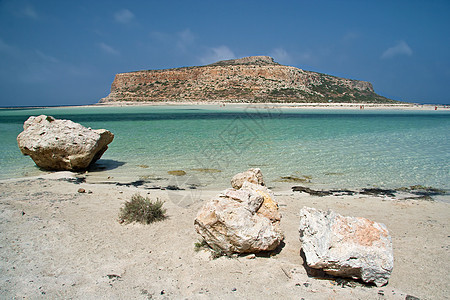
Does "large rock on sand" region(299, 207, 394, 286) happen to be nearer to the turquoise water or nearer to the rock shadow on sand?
the turquoise water

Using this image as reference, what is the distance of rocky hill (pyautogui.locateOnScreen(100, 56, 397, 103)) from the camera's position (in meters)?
64.6

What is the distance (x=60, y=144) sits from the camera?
8.15m

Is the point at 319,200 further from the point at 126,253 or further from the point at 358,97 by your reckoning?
the point at 358,97

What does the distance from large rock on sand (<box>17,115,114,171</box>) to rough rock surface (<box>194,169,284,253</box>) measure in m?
5.88

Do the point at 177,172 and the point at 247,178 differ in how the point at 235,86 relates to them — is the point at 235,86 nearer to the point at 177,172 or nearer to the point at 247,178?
the point at 177,172

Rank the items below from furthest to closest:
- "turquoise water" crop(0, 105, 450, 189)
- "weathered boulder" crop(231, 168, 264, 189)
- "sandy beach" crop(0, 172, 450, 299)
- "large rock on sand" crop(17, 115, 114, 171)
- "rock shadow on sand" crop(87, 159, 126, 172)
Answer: "rock shadow on sand" crop(87, 159, 126, 172), "large rock on sand" crop(17, 115, 114, 171), "turquoise water" crop(0, 105, 450, 189), "weathered boulder" crop(231, 168, 264, 189), "sandy beach" crop(0, 172, 450, 299)

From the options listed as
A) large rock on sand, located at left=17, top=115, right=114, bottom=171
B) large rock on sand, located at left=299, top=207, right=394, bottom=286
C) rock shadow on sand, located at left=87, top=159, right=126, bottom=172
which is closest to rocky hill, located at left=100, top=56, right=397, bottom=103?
rock shadow on sand, located at left=87, top=159, right=126, bottom=172

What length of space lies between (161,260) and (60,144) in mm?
6171

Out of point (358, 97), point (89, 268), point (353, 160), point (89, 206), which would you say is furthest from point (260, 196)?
point (358, 97)

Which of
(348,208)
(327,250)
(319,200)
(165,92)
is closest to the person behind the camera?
(327,250)

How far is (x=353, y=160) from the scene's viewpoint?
10195 millimetres

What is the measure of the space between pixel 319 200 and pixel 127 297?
443cm

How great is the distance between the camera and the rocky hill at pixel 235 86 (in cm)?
6462

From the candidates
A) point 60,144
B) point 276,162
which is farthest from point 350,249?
point 60,144
